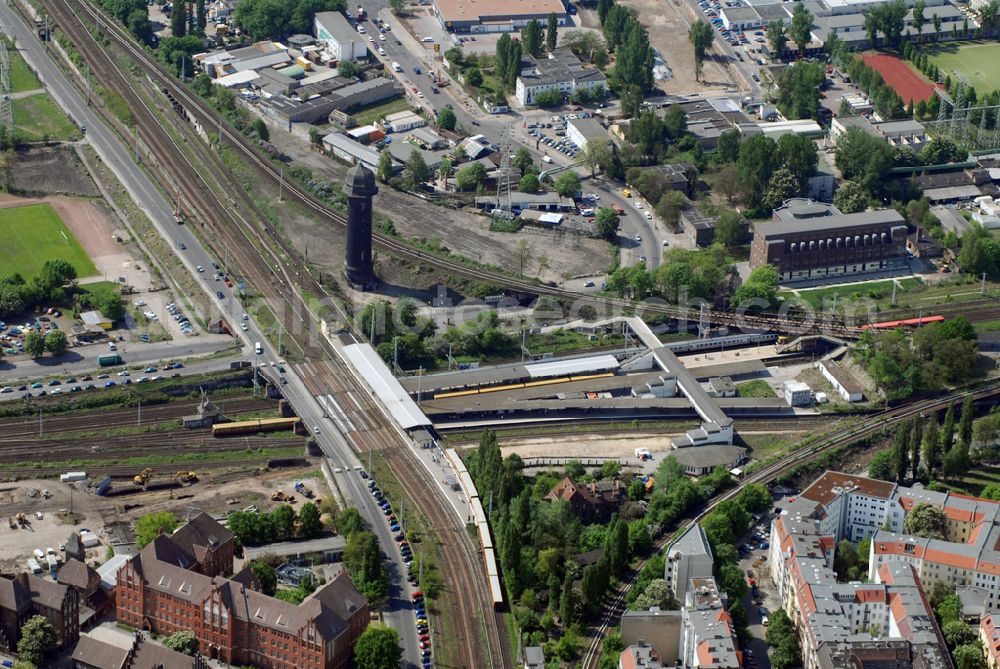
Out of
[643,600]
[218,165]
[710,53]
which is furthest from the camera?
[710,53]

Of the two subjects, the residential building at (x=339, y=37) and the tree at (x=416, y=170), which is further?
the residential building at (x=339, y=37)

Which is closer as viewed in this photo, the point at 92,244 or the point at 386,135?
the point at 92,244

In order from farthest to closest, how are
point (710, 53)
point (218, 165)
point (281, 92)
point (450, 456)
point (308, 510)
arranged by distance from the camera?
point (710, 53) < point (281, 92) < point (218, 165) < point (450, 456) < point (308, 510)

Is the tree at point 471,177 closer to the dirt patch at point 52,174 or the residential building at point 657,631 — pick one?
the dirt patch at point 52,174

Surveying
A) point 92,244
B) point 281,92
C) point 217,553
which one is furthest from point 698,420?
point 281,92

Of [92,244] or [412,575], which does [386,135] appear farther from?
[412,575]

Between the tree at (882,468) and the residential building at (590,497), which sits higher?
the tree at (882,468)

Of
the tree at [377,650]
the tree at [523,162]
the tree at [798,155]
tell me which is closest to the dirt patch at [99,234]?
the tree at [523,162]
